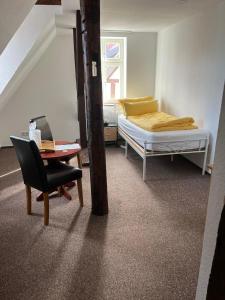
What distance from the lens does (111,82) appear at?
5098mm

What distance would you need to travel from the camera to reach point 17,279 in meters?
1.69

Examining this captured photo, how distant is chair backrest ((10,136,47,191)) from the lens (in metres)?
2.03

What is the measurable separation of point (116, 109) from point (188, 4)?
242cm

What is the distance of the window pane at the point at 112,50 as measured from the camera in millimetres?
4918

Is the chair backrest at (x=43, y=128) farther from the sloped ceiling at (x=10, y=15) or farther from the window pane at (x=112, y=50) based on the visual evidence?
the window pane at (x=112, y=50)

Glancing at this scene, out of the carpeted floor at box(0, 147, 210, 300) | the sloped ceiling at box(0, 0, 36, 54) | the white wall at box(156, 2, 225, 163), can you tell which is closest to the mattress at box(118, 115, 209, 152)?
the white wall at box(156, 2, 225, 163)

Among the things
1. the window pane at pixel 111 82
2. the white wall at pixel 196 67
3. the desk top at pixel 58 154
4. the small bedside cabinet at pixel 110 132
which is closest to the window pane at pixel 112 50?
the window pane at pixel 111 82

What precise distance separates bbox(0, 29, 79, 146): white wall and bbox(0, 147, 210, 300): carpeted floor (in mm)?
2021

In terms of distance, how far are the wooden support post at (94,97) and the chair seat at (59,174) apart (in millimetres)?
203

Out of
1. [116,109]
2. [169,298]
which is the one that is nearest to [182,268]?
[169,298]

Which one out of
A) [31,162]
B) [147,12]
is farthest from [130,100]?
[31,162]

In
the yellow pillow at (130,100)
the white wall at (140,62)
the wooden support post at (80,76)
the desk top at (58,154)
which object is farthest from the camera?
the white wall at (140,62)

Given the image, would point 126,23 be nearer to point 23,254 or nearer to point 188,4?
point 188,4

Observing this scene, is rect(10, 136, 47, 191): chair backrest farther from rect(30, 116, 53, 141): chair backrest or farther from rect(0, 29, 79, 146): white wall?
rect(0, 29, 79, 146): white wall
